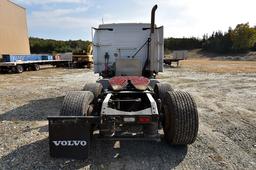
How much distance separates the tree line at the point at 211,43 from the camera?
2044 inches

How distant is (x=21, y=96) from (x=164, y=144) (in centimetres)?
675

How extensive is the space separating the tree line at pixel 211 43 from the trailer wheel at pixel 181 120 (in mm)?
47323

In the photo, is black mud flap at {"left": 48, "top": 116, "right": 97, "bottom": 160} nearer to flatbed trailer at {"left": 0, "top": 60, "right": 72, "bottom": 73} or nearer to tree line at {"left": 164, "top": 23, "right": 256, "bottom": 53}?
flatbed trailer at {"left": 0, "top": 60, "right": 72, "bottom": 73}

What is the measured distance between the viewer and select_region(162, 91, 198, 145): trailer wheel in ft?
11.3

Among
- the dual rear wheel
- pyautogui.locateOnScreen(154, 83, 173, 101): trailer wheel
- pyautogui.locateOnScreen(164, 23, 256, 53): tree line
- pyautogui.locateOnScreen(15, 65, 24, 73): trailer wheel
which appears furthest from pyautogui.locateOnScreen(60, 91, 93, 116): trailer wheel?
pyautogui.locateOnScreen(164, 23, 256, 53): tree line

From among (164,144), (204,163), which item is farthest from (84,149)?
(204,163)

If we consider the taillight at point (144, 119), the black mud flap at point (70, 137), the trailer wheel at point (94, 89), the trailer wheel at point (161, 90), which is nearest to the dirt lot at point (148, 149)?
the black mud flap at point (70, 137)

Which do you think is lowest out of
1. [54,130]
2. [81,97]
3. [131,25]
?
[54,130]

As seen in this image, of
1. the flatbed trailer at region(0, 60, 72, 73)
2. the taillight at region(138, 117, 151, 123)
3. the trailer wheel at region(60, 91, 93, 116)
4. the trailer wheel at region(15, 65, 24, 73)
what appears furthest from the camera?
the trailer wheel at region(15, 65, 24, 73)

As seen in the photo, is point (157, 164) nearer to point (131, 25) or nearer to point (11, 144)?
point (11, 144)

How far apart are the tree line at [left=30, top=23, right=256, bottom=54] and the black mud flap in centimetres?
4730

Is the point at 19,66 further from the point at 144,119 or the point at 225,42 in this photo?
the point at 225,42

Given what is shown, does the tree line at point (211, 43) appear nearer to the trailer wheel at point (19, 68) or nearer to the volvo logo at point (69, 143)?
the trailer wheel at point (19, 68)

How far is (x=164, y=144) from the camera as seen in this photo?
3965 mm
